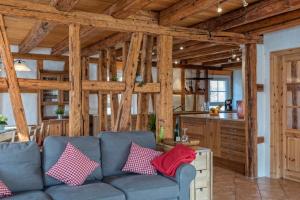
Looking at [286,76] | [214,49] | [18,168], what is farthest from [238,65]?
[18,168]

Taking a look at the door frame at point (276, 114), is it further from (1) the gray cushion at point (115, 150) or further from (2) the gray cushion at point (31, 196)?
(2) the gray cushion at point (31, 196)

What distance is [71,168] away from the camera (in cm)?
328

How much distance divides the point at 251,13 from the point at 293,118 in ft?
7.12

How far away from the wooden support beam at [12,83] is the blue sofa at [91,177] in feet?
1.22

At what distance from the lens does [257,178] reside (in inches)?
217

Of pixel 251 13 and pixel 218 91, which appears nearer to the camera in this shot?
pixel 251 13

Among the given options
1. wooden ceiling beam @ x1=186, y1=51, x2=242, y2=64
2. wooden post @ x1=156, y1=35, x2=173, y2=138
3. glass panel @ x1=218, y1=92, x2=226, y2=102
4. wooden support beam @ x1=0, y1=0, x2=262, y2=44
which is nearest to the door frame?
wooden support beam @ x1=0, y1=0, x2=262, y2=44

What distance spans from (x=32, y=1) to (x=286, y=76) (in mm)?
4283

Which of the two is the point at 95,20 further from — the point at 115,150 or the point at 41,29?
the point at 115,150

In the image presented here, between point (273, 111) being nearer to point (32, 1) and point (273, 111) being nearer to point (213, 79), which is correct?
point (32, 1)

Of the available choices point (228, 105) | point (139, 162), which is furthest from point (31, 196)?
point (228, 105)

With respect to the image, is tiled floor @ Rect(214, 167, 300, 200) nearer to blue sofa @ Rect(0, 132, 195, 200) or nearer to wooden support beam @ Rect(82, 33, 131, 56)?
blue sofa @ Rect(0, 132, 195, 200)

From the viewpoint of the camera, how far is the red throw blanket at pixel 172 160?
11.5ft

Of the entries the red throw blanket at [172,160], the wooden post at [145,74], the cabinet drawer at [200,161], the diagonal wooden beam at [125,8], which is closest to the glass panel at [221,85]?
the wooden post at [145,74]
